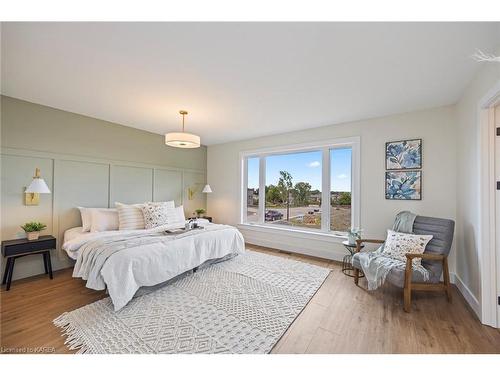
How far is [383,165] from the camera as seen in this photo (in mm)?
3141

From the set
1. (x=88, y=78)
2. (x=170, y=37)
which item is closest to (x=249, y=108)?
(x=170, y=37)

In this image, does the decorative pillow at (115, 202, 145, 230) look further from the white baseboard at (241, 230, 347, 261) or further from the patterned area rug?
the white baseboard at (241, 230, 347, 261)

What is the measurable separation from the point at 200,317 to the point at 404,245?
2.50m

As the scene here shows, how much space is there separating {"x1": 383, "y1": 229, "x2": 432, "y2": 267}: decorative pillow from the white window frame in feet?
2.44

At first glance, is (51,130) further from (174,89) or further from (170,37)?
(170,37)

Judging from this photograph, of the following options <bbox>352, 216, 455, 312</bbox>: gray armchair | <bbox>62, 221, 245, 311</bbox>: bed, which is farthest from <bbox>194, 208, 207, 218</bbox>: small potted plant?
<bbox>352, 216, 455, 312</bbox>: gray armchair

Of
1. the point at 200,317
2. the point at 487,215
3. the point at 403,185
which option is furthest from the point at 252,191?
the point at 487,215

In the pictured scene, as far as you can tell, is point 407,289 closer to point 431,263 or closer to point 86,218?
point 431,263

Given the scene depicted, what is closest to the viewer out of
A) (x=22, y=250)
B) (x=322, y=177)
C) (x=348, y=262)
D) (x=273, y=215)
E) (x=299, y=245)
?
(x=22, y=250)

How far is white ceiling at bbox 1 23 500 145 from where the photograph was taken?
148 centimetres

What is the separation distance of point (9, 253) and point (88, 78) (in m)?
2.25

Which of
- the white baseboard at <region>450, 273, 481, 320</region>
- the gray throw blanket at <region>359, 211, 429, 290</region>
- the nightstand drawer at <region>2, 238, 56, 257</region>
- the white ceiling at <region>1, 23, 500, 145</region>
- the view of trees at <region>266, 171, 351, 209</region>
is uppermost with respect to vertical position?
the white ceiling at <region>1, 23, 500, 145</region>

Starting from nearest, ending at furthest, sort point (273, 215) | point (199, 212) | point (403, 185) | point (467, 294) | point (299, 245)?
point (467, 294) < point (403, 185) < point (299, 245) < point (273, 215) < point (199, 212)

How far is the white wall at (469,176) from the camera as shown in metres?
1.97
